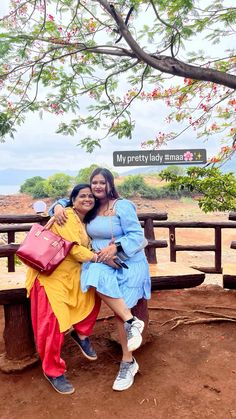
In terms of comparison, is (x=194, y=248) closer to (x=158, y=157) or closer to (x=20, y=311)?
(x=158, y=157)

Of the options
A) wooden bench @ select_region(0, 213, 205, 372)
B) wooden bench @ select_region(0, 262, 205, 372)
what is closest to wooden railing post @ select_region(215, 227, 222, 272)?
wooden bench @ select_region(0, 213, 205, 372)

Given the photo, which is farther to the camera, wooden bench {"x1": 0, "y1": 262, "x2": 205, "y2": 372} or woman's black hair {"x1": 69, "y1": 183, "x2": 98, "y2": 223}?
wooden bench {"x1": 0, "y1": 262, "x2": 205, "y2": 372}

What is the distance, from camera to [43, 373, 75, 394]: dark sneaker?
2.47 meters

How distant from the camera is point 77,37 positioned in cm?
468

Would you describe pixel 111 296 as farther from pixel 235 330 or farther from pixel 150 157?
pixel 150 157

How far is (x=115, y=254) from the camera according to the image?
2.56 metres

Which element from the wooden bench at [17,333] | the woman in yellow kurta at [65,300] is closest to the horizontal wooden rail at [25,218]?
the wooden bench at [17,333]

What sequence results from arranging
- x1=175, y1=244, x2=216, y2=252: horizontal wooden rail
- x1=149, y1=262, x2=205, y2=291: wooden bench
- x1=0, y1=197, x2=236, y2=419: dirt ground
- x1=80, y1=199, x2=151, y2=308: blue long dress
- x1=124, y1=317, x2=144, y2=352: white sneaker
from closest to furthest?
x1=0, y1=197, x2=236, y2=419: dirt ground, x1=124, y1=317, x2=144, y2=352: white sneaker, x1=80, y1=199, x2=151, y2=308: blue long dress, x1=149, y1=262, x2=205, y2=291: wooden bench, x1=175, y1=244, x2=216, y2=252: horizontal wooden rail

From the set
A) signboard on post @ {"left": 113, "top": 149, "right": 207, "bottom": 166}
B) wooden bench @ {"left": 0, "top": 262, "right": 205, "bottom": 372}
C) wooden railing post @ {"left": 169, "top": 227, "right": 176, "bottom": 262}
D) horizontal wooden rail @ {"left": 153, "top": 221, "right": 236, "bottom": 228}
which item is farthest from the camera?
wooden railing post @ {"left": 169, "top": 227, "right": 176, "bottom": 262}

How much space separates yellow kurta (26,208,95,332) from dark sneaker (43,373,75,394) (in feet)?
1.15

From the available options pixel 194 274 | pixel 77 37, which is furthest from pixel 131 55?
pixel 194 274

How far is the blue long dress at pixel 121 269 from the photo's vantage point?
249 centimetres

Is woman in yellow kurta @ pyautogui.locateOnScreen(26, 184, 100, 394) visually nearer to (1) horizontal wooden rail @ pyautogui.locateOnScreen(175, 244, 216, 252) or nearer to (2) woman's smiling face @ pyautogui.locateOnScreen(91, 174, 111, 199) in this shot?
(2) woman's smiling face @ pyautogui.locateOnScreen(91, 174, 111, 199)

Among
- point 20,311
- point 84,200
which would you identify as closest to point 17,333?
point 20,311
